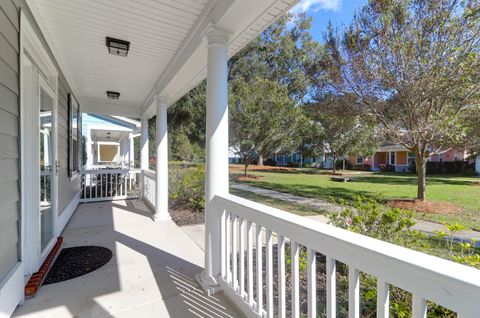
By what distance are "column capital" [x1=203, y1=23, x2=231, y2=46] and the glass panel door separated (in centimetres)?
214

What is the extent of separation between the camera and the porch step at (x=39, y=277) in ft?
7.33

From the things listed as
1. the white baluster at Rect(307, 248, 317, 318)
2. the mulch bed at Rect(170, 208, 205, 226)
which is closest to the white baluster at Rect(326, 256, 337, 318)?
the white baluster at Rect(307, 248, 317, 318)

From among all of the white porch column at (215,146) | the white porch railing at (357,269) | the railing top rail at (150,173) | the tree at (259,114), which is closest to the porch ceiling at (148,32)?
the white porch column at (215,146)

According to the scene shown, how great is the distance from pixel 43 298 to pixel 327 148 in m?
17.9

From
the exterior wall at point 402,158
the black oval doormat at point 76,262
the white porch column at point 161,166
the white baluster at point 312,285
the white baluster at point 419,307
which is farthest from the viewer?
the exterior wall at point 402,158

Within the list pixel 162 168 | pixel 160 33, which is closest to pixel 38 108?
pixel 160 33

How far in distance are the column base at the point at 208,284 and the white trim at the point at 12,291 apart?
1472 millimetres

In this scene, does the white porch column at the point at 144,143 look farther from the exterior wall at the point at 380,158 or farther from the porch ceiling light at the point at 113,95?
the exterior wall at the point at 380,158

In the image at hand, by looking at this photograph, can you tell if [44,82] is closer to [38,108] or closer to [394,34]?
[38,108]

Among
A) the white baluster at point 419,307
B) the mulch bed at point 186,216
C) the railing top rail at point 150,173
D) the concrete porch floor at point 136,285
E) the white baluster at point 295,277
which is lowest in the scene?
the concrete porch floor at point 136,285

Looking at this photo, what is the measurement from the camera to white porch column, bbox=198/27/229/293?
2.39m

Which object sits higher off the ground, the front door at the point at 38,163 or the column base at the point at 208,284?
the front door at the point at 38,163

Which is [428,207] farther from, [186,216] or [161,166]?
[161,166]

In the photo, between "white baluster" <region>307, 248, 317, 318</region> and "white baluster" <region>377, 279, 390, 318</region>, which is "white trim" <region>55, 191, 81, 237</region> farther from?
"white baluster" <region>377, 279, 390, 318</region>
